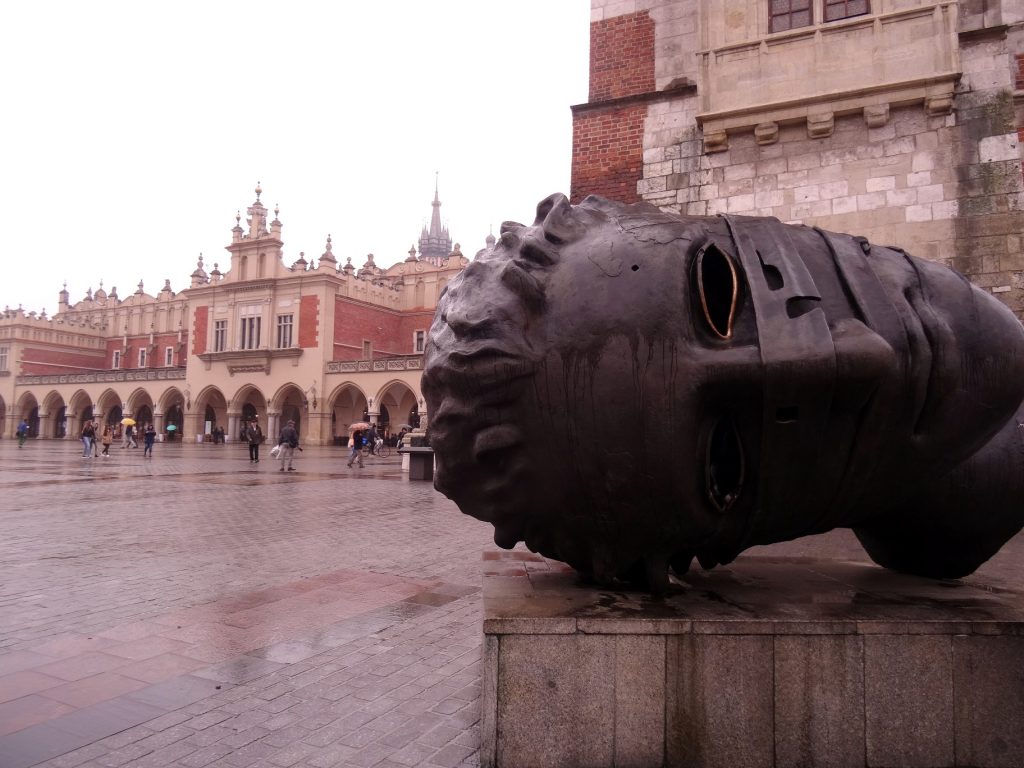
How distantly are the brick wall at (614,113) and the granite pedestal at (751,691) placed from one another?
9.12 meters

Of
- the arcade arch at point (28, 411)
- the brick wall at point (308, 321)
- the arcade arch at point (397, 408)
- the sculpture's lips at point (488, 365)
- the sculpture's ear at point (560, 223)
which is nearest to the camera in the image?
the sculpture's lips at point (488, 365)

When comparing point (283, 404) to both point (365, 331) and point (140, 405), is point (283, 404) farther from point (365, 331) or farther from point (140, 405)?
point (140, 405)

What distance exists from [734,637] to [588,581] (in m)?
0.69

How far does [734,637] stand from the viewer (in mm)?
2191

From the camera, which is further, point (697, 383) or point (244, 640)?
point (244, 640)

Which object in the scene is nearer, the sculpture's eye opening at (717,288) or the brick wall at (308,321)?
the sculpture's eye opening at (717,288)

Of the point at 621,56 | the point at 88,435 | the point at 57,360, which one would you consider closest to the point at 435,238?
the point at 57,360

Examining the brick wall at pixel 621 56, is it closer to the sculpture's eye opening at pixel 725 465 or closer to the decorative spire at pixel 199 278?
the sculpture's eye opening at pixel 725 465

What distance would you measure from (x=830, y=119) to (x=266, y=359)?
38.5 m

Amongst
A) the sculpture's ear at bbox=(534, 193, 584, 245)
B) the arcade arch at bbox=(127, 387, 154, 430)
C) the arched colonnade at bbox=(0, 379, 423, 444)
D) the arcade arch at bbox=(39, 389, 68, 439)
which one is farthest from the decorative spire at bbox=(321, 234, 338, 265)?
the sculpture's ear at bbox=(534, 193, 584, 245)

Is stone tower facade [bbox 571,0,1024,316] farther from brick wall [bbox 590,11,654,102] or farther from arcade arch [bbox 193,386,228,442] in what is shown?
arcade arch [bbox 193,386,228,442]

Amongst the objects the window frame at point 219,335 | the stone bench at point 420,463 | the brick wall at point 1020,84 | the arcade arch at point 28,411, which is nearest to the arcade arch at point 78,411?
the arcade arch at point 28,411

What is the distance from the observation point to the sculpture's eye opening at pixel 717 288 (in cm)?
217

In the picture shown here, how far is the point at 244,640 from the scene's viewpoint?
146 inches
